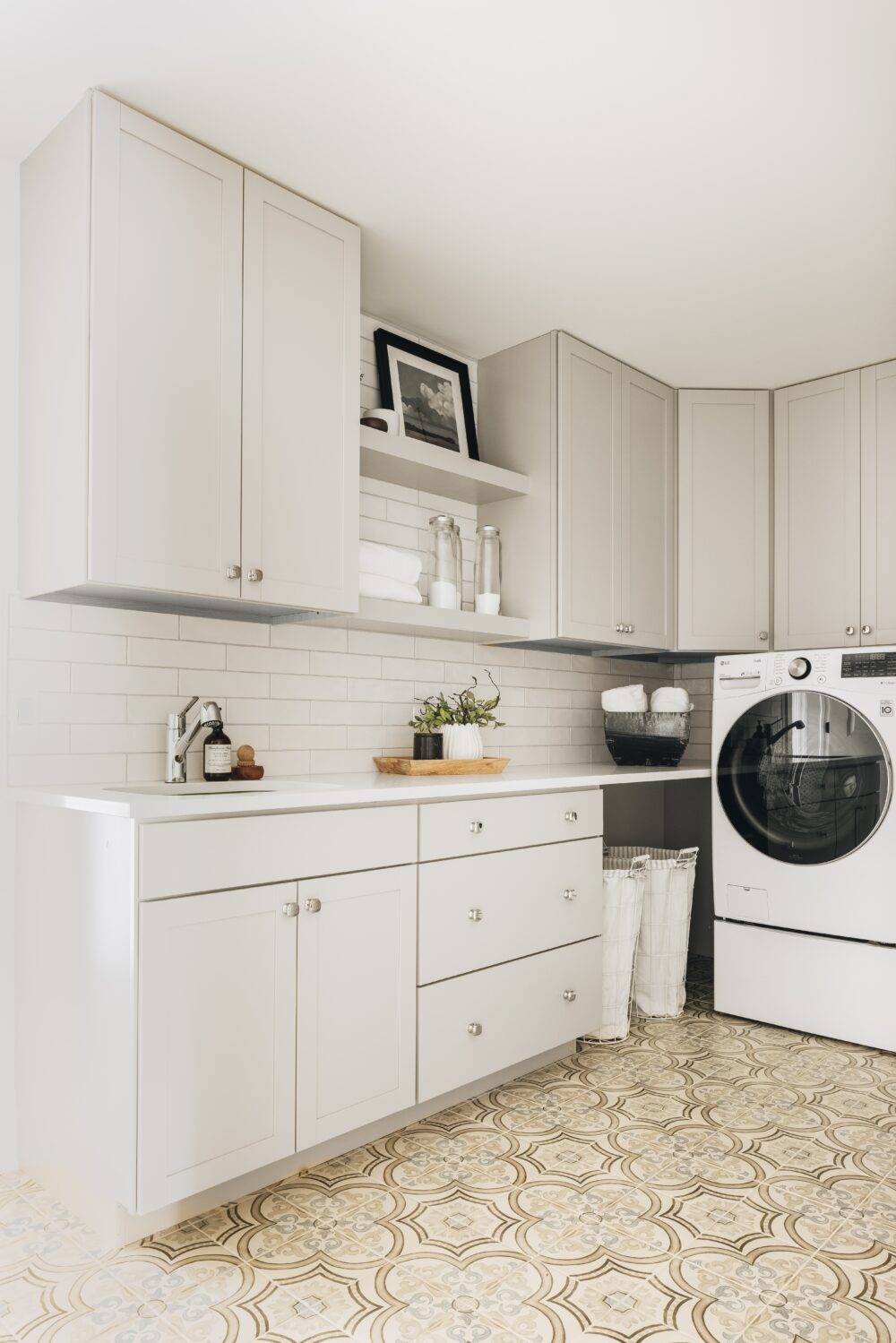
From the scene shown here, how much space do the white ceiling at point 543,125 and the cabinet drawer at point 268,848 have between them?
156cm

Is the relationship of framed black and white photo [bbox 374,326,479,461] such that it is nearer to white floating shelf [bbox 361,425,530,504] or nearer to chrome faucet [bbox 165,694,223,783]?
white floating shelf [bbox 361,425,530,504]

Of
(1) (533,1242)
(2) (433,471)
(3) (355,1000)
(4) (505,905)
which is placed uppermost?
(2) (433,471)

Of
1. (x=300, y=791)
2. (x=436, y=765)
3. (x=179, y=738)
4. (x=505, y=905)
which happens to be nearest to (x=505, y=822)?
(x=505, y=905)

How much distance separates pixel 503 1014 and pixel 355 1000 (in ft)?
1.91

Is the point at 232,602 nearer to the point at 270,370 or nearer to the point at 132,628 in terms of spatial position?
the point at 132,628

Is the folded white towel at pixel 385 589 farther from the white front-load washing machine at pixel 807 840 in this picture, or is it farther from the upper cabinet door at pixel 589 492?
the white front-load washing machine at pixel 807 840

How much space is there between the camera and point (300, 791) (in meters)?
2.25

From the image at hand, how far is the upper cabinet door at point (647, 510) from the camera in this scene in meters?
3.49

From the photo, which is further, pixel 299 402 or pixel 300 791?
pixel 299 402

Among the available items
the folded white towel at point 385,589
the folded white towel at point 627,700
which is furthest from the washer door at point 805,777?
the folded white towel at point 385,589

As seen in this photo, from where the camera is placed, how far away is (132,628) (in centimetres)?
234

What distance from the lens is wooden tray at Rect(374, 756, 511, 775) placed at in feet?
9.22

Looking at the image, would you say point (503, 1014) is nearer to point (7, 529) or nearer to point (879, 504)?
point (7, 529)

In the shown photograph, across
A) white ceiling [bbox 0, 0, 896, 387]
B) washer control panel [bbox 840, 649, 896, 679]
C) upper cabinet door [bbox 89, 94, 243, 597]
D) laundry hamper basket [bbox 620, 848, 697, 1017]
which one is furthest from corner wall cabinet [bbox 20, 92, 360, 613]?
washer control panel [bbox 840, 649, 896, 679]
